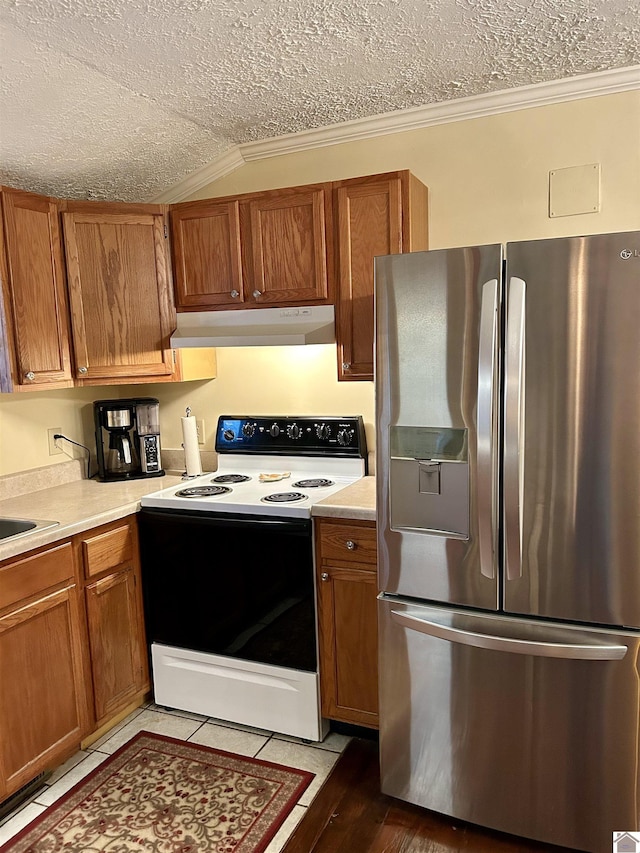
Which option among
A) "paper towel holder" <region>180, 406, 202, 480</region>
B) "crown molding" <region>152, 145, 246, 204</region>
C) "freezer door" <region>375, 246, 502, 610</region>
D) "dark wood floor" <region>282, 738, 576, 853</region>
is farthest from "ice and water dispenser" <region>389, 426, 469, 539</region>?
"crown molding" <region>152, 145, 246, 204</region>

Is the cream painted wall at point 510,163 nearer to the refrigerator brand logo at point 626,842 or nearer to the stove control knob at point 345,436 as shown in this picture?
the stove control knob at point 345,436

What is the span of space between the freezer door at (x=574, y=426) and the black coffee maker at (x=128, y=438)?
1.86 metres

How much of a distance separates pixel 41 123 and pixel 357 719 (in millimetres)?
2433

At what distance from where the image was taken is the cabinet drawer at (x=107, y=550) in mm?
2418

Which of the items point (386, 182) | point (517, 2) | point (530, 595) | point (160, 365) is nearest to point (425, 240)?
point (386, 182)

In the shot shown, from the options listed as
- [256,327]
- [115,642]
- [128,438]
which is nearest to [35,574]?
[115,642]

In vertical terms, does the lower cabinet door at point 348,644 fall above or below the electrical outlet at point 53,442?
below

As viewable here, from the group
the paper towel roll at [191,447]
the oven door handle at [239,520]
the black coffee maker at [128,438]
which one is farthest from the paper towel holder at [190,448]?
the oven door handle at [239,520]

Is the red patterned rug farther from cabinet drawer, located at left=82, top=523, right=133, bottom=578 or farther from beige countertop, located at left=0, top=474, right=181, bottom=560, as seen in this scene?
beige countertop, located at left=0, top=474, right=181, bottom=560

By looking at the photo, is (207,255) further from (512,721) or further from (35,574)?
(512,721)

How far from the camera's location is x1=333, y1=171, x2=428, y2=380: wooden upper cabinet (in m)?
2.43

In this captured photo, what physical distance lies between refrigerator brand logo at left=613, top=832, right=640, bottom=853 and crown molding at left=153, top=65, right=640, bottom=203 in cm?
240

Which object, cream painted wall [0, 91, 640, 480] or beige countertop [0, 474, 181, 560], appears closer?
beige countertop [0, 474, 181, 560]

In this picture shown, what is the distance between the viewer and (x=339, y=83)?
91.0 inches
